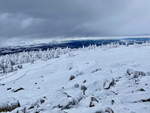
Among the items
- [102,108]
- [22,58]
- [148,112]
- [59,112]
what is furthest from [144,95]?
[22,58]

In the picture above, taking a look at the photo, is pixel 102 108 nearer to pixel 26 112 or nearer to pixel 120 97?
pixel 120 97

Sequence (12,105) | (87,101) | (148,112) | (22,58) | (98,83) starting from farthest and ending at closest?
1. (22,58)
2. (98,83)
3. (12,105)
4. (87,101)
5. (148,112)

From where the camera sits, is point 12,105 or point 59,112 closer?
point 59,112

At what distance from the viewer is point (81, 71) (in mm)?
36781

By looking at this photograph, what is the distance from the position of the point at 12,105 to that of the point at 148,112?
11763 mm

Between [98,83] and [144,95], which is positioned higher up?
[144,95]

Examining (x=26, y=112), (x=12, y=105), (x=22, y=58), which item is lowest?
(x=22, y=58)

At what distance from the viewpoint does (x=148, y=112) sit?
29.4 ft

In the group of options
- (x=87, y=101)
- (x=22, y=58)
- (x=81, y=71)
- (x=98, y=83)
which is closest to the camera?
(x=87, y=101)

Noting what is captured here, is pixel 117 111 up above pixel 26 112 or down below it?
above

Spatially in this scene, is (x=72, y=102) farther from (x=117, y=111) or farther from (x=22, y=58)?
(x=22, y=58)

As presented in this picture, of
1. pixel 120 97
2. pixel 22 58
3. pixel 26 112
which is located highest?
pixel 120 97

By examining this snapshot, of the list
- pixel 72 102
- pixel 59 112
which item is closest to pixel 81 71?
pixel 72 102

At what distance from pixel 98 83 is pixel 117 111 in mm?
12121
